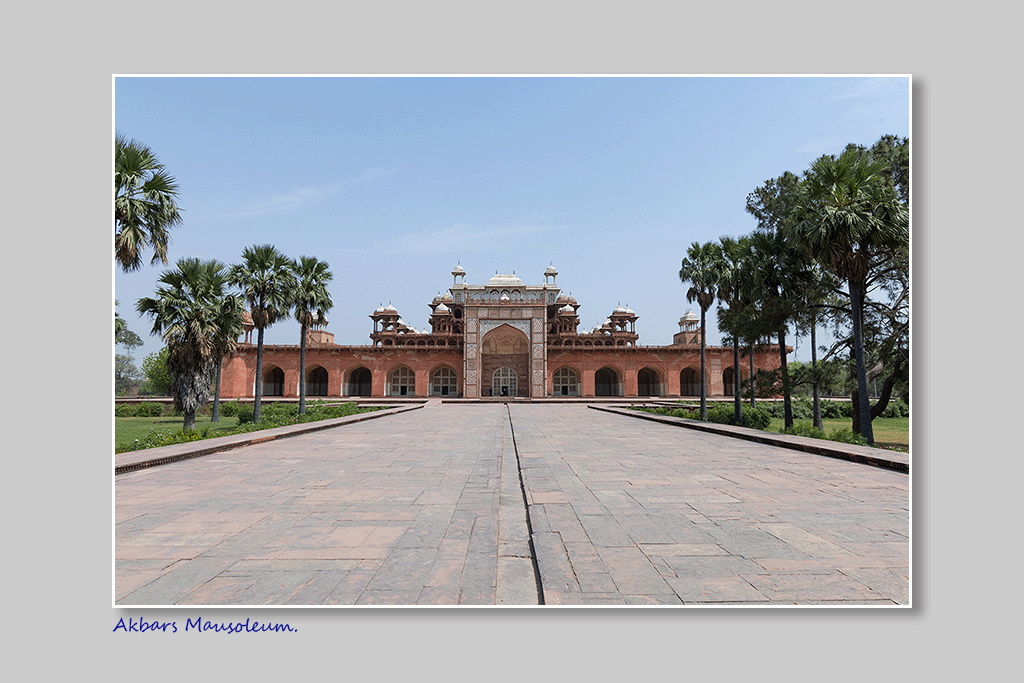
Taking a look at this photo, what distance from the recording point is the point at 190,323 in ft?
62.2

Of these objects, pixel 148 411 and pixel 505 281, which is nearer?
pixel 148 411

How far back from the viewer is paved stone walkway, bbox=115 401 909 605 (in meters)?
2.67

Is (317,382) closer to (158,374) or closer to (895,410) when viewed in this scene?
(158,374)

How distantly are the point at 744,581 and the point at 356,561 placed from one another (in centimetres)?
210

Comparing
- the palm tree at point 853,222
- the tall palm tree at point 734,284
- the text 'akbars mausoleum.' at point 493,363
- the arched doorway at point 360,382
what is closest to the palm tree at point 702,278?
the tall palm tree at point 734,284

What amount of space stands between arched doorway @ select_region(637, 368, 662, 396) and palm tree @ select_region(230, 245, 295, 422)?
3128 cm

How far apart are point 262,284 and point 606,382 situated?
3109cm

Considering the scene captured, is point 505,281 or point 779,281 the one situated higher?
point 505,281

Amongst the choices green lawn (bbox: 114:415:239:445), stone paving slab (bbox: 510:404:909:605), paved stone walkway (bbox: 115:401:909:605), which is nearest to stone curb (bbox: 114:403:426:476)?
paved stone walkway (bbox: 115:401:909:605)

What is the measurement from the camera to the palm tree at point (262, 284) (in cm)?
2008

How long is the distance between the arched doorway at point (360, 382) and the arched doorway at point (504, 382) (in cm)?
1007

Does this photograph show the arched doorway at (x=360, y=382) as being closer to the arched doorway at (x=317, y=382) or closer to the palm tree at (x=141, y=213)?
the arched doorway at (x=317, y=382)

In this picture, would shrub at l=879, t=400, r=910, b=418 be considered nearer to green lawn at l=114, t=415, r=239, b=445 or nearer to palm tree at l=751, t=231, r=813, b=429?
palm tree at l=751, t=231, r=813, b=429

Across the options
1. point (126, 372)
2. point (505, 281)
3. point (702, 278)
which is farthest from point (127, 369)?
point (702, 278)
